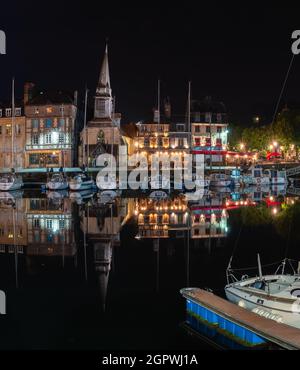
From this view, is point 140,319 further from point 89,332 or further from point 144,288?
point 144,288

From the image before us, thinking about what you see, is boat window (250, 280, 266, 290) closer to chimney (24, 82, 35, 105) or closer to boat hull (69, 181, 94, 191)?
boat hull (69, 181, 94, 191)

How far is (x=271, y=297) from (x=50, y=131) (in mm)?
72941

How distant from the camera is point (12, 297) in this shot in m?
14.8

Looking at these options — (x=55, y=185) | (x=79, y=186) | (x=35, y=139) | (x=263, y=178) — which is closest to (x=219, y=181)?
(x=263, y=178)

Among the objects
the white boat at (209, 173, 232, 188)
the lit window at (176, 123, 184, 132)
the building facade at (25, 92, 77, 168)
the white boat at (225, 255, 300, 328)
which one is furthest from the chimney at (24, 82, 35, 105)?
the white boat at (225, 255, 300, 328)

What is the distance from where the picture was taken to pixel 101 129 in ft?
268

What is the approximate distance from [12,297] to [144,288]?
14.8 feet

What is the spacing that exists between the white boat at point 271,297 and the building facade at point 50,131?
2699 inches

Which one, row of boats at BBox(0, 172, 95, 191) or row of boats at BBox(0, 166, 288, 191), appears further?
row of boats at BBox(0, 166, 288, 191)

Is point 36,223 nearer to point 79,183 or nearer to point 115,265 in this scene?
point 115,265

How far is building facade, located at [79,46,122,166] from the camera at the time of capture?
79.9 metres

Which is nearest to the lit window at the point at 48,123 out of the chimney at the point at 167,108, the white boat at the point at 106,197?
the white boat at the point at 106,197

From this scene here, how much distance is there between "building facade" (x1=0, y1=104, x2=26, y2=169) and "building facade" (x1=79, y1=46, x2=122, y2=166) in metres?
11.0
